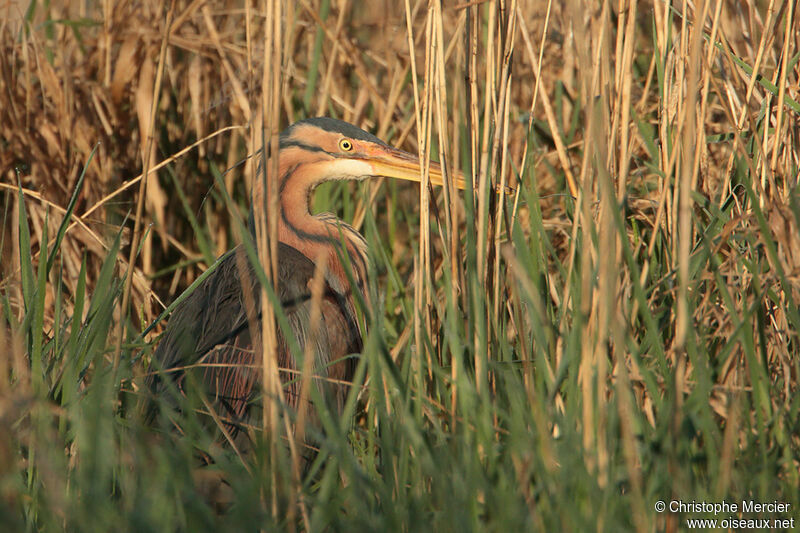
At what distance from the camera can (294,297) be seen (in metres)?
2.70

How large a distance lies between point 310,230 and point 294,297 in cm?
44

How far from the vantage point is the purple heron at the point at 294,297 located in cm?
254

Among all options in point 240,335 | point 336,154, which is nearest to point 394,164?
point 336,154

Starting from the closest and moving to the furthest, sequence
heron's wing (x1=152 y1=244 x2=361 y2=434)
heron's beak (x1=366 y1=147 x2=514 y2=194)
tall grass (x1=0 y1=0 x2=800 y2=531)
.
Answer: tall grass (x1=0 y1=0 x2=800 y2=531), heron's wing (x1=152 y1=244 x2=361 y2=434), heron's beak (x1=366 y1=147 x2=514 y2=194)

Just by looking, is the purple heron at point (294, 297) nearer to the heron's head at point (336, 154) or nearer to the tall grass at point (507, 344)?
the heron's head at point (336, 154)

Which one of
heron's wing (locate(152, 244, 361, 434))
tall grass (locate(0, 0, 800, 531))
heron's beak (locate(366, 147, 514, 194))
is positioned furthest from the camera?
heron's beak (locate(366, 147, 514, 194))

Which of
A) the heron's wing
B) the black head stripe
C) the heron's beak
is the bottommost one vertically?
the heron's wing

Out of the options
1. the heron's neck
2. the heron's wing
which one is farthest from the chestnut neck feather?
the heron's wing

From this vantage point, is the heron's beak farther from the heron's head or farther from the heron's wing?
the heron's wing

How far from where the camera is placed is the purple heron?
254 centimetres

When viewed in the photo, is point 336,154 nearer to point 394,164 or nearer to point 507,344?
point 394,164

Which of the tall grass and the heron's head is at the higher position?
the heron's head

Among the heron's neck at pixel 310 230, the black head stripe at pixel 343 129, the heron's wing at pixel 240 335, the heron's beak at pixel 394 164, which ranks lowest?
the heron's wing at pixel 240 335

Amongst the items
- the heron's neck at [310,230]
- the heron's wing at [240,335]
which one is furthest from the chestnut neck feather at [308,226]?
the heron's wing at [240,335]
